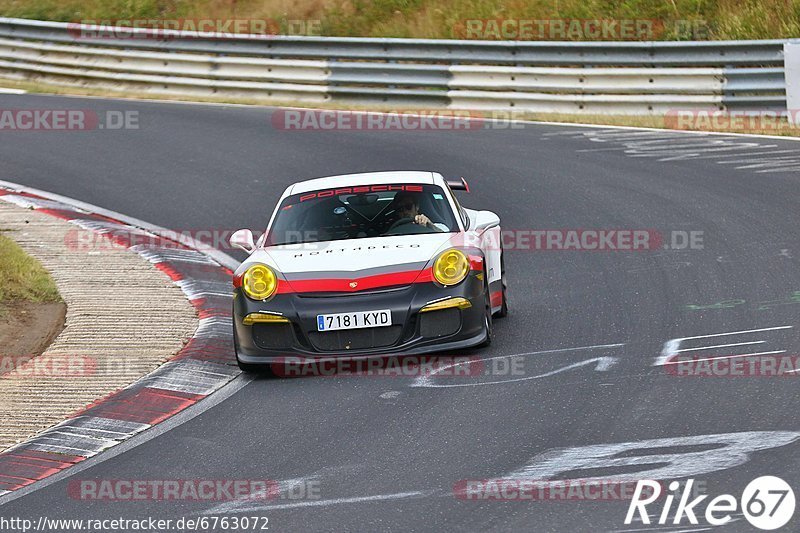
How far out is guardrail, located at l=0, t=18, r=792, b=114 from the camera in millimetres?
17812

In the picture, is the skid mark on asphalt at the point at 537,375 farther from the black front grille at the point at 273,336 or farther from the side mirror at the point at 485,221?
the side mirror at the point at 485,221

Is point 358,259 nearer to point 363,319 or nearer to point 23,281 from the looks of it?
point 363,319

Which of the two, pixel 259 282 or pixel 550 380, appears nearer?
pixel 550 380

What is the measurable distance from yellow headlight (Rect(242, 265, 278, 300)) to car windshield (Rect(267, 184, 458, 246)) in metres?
0.67

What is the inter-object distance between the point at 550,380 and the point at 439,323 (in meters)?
0.87

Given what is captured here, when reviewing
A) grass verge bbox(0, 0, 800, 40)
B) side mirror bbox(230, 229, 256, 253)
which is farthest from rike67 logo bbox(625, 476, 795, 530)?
grass verge bbox(0, 0, 800, 40)

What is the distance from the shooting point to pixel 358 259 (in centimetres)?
862

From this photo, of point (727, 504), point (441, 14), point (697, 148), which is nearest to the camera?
point (727, 504)

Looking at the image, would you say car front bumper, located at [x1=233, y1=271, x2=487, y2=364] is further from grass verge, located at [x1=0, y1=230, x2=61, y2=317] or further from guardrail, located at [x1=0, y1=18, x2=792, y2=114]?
guardrail, located at [x1=0, y1=18, x2=792, y2=114]

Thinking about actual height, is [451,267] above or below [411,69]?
below

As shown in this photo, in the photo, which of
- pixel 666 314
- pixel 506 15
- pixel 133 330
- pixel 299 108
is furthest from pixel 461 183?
pixel 506 15

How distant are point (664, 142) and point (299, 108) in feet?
21.2

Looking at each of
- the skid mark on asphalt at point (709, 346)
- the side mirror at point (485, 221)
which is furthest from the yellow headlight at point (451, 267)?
the skid mark on asphalt at point (709, 346)

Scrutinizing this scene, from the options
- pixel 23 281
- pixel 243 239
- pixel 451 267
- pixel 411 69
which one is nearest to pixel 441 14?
pixel 411 69
